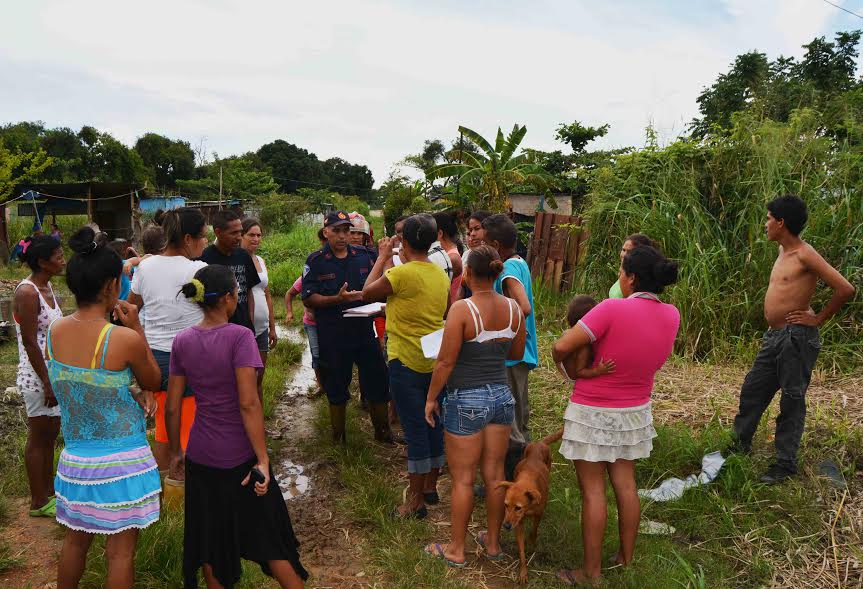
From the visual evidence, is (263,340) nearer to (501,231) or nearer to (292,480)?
(292,480)

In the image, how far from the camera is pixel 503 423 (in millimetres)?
3283

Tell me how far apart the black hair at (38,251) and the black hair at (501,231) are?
2542 millimetres

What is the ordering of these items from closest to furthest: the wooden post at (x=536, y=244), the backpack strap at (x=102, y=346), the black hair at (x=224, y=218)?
the backpack strap at (x=102, y=346) → the black hair at (x=224, y=218) → the wooden post at (x=536, y=244)

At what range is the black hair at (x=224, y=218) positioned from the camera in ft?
14.0

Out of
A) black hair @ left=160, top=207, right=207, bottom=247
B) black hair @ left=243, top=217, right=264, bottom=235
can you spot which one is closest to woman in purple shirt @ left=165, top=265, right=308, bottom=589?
black hair @ left=160, top=207, right=207, bottom=247

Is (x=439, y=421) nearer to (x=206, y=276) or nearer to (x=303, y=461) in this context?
(x=303, y=461)

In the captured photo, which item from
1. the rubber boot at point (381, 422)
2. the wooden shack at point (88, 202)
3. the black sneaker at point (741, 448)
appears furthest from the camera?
the wooden shack at point (88, 202)

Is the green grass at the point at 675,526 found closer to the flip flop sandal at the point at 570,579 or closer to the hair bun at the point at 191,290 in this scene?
the flip flop sandal at the point at 570,579

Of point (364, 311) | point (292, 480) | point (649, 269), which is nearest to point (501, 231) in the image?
point (649, 269)

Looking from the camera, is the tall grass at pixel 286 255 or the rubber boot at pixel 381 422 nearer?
the rubber boot at pixel 381 422

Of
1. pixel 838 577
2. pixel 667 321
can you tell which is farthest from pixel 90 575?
pixel 838 577

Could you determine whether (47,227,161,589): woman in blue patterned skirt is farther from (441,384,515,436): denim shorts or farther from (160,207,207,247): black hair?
(441,384,515,436): denim shorts

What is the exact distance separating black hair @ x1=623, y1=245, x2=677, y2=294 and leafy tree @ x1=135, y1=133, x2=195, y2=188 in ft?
150

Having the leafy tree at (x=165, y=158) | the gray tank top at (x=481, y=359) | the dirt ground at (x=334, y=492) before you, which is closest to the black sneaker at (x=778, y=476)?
the dirt ground at (x=334, y=492)
